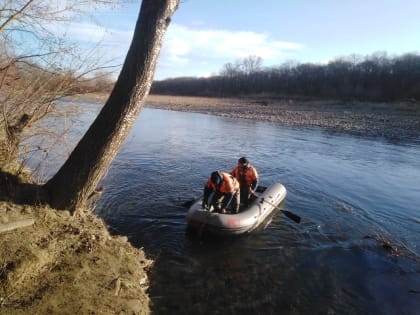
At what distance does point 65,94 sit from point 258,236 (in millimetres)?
5057

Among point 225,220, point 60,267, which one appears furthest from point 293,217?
point 60,267

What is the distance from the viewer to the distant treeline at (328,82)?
58.9 m

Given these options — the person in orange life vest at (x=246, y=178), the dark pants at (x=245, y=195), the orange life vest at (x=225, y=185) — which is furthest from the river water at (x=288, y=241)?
the orange life vest at (x=225, y=185)

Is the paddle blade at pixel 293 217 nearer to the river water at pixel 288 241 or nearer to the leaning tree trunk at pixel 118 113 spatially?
the river water at pixel 288 241

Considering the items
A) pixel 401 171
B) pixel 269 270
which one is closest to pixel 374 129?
pixel 401 171

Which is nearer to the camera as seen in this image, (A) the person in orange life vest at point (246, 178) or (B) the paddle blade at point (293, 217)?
(B) the paddle blade at point (293, 217)

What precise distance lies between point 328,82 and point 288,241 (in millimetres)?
69432

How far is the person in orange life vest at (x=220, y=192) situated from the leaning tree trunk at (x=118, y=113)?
3.11m

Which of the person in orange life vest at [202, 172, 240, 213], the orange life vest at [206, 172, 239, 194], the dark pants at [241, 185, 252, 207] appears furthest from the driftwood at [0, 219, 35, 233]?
the dark pants at [241, 185, 252, 207]

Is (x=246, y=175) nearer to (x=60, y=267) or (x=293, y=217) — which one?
(x=293, y=217)

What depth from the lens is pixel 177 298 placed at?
4852mm

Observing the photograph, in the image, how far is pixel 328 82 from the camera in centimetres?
6969

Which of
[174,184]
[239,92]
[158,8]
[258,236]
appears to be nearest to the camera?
[158,8]

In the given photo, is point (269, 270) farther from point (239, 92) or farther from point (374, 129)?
point (239, 92)
